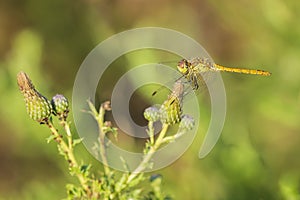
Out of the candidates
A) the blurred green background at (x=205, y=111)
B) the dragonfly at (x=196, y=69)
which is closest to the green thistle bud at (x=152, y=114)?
the dragonfly at (x=196, y=69)

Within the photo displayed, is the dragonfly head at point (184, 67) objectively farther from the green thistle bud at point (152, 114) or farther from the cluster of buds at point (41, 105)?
the cluster of buds at point (41, 105)

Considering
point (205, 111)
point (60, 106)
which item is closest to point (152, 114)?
point (60, 106)

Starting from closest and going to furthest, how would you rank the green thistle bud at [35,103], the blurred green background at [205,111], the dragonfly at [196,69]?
the green thistle bud at [35,103] → the dragonfly at [196,69] → the blurred green background at [205,111]

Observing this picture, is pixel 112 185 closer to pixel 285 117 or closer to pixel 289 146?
pixel 285 117

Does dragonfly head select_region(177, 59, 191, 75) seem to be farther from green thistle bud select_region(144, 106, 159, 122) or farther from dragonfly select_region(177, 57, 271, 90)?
green thistle bud select_region(144, 106, 159, 122)

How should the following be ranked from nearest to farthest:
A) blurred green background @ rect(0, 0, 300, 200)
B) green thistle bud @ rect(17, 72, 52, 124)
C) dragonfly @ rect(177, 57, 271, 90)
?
green thistle bud @ rect(17, 72, 52, 124) → dragonfly @ rect(177, 57, 271, 90) → blurred green background @ rect(0, 0, 300, 200)

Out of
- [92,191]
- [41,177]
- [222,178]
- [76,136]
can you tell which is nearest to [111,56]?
[41,177]

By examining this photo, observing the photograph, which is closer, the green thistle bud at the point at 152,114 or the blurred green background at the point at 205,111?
the green thistle bud at the point at 152,114

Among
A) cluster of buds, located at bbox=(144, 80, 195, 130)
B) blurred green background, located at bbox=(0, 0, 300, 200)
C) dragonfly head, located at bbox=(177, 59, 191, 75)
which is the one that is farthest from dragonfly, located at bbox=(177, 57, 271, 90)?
blurred green background, located at bbox=(0, 0, 300, 200)
